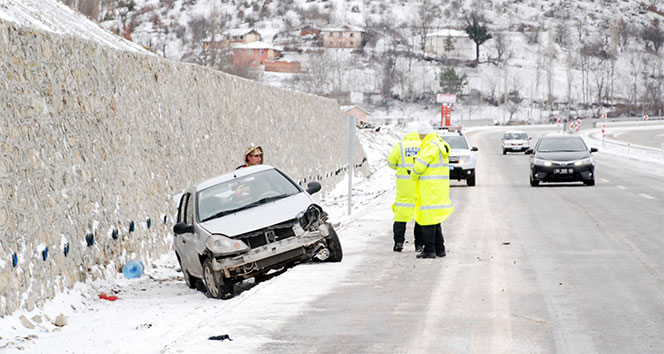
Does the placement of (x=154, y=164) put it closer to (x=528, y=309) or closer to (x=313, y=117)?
(x=528, y=309)

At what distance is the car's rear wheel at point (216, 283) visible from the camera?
36.3 feet

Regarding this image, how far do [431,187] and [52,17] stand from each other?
2421 cm

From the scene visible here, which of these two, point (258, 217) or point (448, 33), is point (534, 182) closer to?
point (258, 217)

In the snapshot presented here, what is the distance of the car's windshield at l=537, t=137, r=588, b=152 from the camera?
92.9ft

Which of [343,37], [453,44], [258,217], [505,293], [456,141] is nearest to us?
[505,293]

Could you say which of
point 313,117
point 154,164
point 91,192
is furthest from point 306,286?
point 313,117

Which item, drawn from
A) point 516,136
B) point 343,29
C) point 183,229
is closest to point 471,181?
point 183,229

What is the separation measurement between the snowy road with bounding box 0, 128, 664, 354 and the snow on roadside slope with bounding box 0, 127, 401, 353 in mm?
19

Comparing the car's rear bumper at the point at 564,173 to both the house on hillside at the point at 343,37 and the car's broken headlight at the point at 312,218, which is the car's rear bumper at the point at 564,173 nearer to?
the car's broken headlight at the point at 312,218

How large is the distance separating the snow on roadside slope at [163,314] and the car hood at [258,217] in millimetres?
685

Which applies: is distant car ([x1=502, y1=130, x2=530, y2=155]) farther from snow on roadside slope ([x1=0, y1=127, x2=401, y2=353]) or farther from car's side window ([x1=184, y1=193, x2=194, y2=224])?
car's side window ([x1=184, y1=193, x2=194, y2=224])

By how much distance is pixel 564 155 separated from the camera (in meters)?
27.4

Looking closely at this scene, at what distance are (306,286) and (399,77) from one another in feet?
502

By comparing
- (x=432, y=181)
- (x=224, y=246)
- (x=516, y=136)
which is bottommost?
(x=516, y=136)
